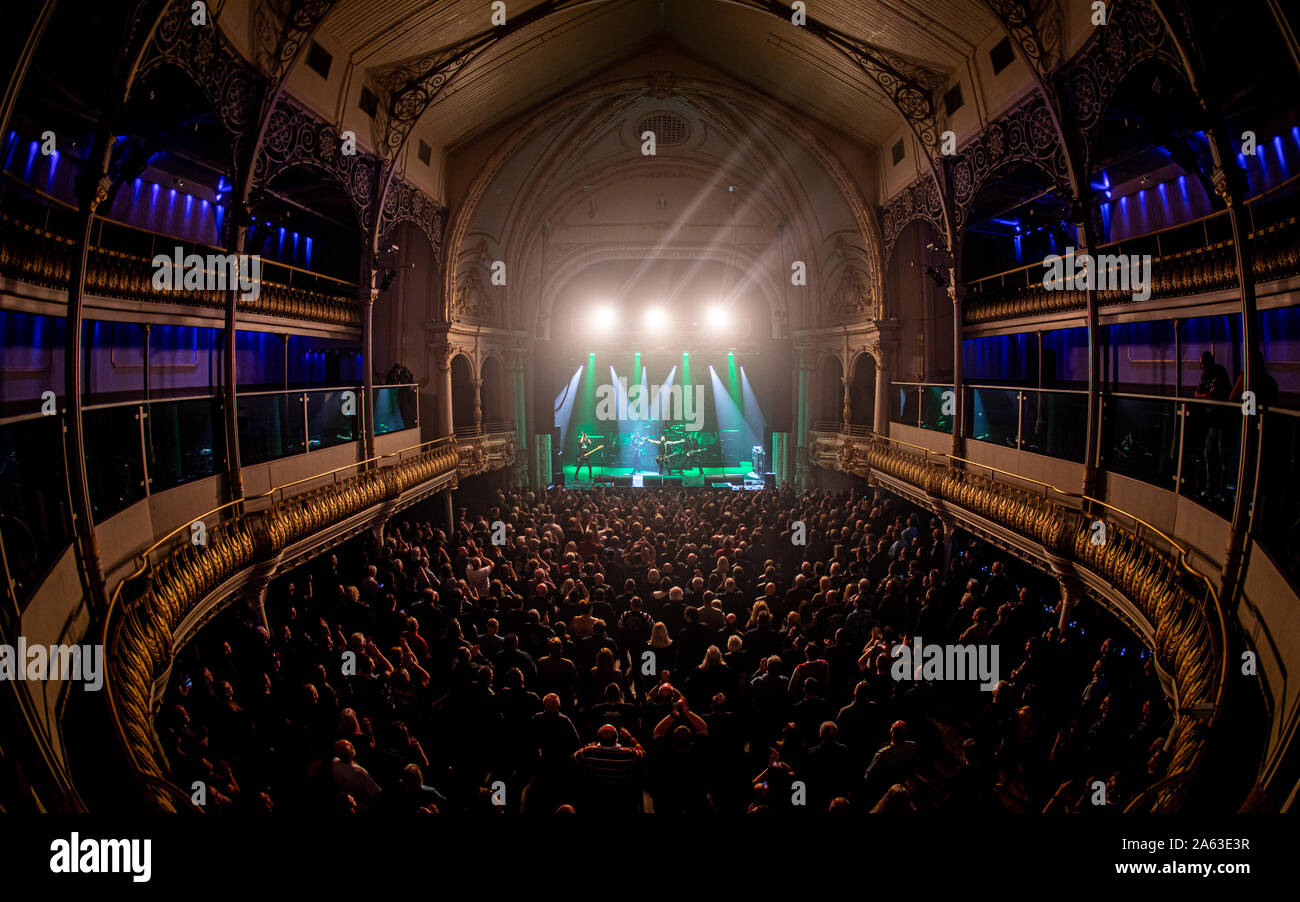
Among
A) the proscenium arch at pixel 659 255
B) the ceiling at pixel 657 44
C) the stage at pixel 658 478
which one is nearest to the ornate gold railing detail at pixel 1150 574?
the ceiling at pixel 657 44

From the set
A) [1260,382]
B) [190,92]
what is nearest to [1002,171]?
[1260,382]

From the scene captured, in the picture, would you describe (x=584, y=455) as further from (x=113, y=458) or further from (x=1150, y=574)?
(x=1150, y=574)

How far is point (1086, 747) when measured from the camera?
565cm

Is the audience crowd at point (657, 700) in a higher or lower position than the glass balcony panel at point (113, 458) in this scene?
lower

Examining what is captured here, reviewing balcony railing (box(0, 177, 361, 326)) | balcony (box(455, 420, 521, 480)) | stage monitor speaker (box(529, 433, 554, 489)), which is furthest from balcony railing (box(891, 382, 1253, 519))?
stage monitor speaker (box(529, 433, 554, 489))

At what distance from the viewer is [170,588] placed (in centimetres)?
697

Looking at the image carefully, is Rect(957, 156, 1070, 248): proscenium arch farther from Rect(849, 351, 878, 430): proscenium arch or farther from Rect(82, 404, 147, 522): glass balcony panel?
Rect(82, 404, 147, 522): glass balcony panel

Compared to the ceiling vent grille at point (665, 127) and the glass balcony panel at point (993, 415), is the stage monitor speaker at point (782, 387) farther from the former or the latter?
the glass balcony panel at point (993, 415)

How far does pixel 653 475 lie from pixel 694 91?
557 inches

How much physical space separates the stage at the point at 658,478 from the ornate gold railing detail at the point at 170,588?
13594 millimetres

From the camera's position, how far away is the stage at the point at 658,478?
83.7ft

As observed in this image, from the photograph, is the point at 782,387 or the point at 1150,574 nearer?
the point at 1150,574

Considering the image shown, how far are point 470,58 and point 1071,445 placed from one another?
554 inches
